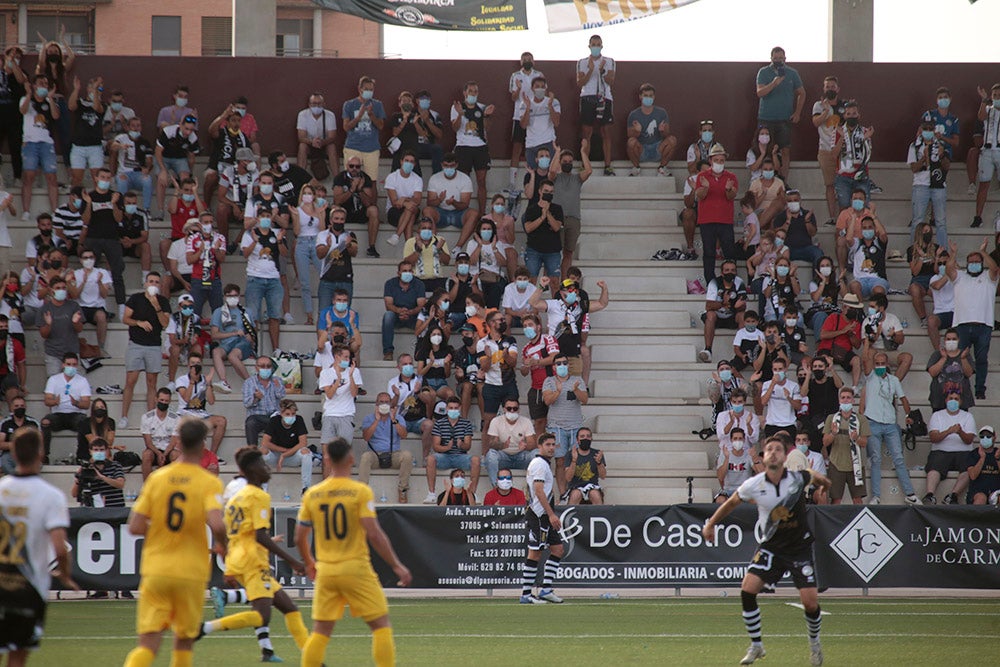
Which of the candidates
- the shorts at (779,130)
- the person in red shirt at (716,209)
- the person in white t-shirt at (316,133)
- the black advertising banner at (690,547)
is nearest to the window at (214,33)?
the person in white t-shirt at (316,133)

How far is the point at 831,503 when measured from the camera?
66.9 ft

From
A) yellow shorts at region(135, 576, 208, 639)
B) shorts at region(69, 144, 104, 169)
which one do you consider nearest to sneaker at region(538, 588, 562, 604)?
yellow shorts at region(135, 576, 208, 639)

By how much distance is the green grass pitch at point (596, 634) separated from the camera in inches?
492

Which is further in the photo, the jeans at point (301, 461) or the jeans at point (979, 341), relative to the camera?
the jeans at point (979, 341)

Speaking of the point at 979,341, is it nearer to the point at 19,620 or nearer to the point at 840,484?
the point at 840,484

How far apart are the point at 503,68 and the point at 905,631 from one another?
16528 mm

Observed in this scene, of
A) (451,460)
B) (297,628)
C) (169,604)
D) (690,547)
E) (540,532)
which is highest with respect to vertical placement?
(169,604)

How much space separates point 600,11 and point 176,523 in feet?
62.8

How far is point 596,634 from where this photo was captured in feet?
47.0

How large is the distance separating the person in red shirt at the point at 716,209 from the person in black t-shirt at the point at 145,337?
10.1 metres

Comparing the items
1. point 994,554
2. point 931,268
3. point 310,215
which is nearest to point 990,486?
point 994,554

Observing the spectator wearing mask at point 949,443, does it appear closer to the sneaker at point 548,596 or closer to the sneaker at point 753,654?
the sneaker at point 548,596

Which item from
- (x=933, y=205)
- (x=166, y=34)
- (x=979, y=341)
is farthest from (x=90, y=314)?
(x=166, y=34)

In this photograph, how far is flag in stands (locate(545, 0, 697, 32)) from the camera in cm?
2572
